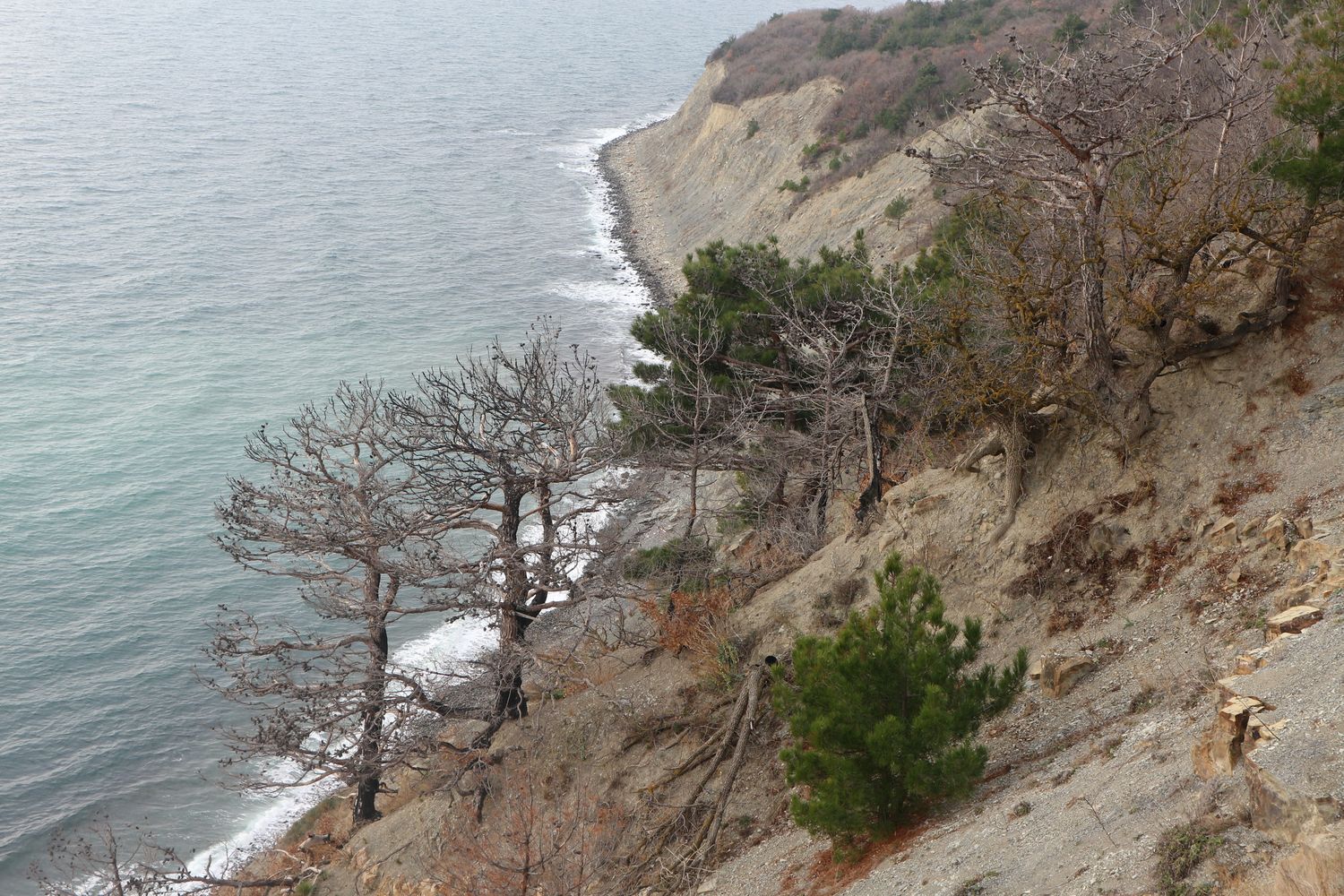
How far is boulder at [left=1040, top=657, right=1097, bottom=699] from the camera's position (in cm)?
1123

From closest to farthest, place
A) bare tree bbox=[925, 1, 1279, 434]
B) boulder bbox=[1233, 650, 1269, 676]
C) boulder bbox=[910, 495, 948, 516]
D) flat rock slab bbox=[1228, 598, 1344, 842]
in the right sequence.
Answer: flat rock slab bbox=[1228, 598, 1344, 842]
boulder bbox=[1233, 650, 1269, 676]
bare tree bbox=[925, 1, 1279, 434]
boulder bbox=[910, 495, 948, 516]

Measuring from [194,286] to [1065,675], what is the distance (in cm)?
4733

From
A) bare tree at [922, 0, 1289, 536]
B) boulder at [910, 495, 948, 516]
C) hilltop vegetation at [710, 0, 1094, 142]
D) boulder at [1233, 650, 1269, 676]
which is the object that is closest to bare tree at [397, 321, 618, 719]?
boulder at [910, 495, 948, 516]

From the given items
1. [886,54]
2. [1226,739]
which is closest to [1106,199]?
[1226,739]

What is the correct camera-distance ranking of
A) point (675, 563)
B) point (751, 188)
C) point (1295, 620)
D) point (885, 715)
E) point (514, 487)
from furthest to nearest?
point (751, 188), point (675, 563), point (514, 487), point (885, 715), point (1295, 620)

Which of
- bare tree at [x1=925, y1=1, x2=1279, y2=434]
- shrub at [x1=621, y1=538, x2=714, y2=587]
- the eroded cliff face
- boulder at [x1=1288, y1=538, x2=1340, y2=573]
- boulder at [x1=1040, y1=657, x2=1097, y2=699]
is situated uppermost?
the eroded cliff face

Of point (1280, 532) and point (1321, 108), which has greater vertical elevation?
point (1321, 108)

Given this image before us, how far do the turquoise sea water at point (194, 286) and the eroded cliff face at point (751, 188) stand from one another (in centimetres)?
316

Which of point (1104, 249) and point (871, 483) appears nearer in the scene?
point (1104, 249)

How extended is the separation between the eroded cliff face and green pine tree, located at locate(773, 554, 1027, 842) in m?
28.6

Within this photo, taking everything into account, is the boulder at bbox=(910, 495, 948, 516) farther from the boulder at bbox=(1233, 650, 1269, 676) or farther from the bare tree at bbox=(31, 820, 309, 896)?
the bare tree at bbox=(31, 820, 309, 896)

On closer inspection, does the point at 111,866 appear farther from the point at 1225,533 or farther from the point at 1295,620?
the point at 1295,620

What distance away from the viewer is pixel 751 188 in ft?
175

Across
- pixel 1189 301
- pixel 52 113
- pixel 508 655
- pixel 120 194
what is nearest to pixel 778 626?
pixel 508 655
